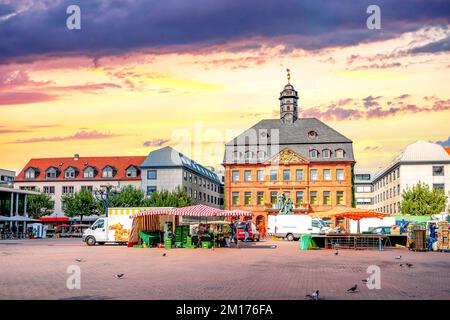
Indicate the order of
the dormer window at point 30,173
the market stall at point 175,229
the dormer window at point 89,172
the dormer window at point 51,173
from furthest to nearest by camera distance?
the dormer window at point 30,173 < the dormer window at point 51,173 < the dormer window at point 89,172 < the market stall at point 175,229

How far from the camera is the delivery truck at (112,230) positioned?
3859 cm

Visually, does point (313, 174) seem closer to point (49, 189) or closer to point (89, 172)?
point (89, 172)

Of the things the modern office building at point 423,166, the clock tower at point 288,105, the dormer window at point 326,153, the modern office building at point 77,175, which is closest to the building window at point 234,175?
the clock tower at point 288,105

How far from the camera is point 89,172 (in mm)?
91438

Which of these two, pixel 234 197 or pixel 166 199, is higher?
pixel 234 197

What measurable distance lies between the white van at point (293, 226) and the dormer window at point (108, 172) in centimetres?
4553

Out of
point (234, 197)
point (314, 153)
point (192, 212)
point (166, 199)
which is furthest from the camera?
point (234, 197)

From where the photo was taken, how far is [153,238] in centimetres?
3722

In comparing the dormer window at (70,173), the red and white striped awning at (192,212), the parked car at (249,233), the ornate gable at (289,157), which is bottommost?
the parked car at (249,233)

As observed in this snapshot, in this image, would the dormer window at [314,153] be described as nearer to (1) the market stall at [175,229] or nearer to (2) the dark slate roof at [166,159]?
(2) the dark slate roof at [166,159]

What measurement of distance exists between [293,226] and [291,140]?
105 feet

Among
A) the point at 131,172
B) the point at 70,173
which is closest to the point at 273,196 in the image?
the point at 131,172
